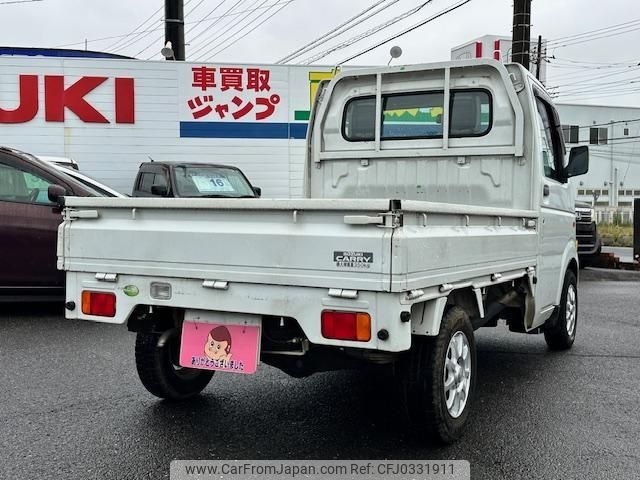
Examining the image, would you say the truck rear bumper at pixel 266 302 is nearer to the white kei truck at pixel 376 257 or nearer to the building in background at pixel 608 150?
the white kei truck at pixel 376 257

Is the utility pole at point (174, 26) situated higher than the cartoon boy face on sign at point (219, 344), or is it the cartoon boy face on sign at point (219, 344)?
the utility pole at point (174, 26)

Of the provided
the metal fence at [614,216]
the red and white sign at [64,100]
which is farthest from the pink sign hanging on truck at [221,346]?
the metal fence at [614,216]

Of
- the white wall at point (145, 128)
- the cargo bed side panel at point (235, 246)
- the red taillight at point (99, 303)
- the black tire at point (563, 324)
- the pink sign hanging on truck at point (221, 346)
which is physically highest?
the white wall at point (145, 128)

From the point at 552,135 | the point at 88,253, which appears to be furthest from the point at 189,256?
the point at 552,135

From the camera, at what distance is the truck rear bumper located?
2973 millimetres

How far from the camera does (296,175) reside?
44.3 ft

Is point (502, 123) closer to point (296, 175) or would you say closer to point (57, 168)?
point (57, 168)

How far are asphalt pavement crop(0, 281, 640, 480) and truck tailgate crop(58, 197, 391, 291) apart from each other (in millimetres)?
993

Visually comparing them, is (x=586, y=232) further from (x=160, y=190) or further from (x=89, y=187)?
(x=89, y=187)

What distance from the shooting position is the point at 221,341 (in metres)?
3.46

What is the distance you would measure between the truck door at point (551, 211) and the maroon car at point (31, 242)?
4626 mm

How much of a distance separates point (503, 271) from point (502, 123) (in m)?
1.34

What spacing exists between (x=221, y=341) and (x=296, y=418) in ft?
3.28

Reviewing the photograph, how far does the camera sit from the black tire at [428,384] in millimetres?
3414
